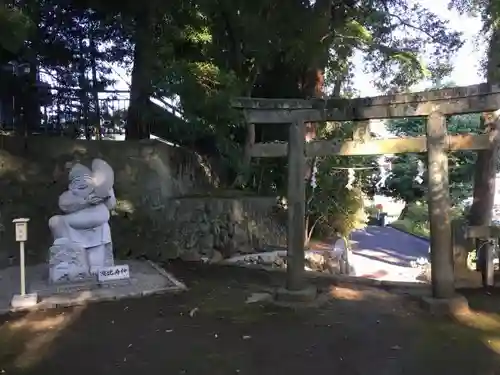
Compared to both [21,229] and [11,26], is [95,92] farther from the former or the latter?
[21,229]

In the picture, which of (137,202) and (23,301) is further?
(137,202)

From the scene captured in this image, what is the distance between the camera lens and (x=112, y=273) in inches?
245

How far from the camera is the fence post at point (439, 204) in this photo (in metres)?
5.13

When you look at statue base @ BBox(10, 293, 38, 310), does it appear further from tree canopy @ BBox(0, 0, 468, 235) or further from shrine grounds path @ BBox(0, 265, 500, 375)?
tree canopy @ BBox(0, 0, 468, 235)

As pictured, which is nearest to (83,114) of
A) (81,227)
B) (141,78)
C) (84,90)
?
(84,90)

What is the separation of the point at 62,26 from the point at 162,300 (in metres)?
7.19

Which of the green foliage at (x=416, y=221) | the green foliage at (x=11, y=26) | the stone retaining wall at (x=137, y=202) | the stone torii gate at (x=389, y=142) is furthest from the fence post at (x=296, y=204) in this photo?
the green foliage at (x=416, y=221)

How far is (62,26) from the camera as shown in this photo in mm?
10227

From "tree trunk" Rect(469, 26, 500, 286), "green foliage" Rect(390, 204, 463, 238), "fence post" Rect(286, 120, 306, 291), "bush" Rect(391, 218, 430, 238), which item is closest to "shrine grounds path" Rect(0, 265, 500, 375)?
"fence post" Rect(286, 120, 306, 291)

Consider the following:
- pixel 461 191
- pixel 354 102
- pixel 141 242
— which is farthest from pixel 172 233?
pixel 461 191

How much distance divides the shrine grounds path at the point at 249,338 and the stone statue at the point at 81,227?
37.4 inches

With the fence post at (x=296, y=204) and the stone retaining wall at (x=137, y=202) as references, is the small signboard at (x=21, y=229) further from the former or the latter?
the fence post at (x=296, y=204)

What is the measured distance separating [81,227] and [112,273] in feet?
2.38

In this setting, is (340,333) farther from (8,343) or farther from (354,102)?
(8,343)
